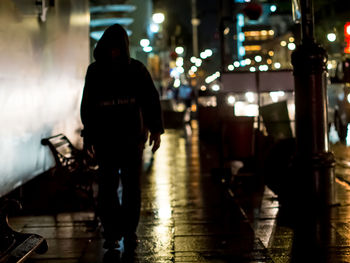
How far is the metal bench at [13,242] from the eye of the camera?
4.04 m

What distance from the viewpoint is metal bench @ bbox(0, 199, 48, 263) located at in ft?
13.3

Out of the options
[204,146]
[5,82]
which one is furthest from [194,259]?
[204,146]

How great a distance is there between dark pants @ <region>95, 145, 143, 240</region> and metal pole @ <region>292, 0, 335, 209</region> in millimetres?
2564

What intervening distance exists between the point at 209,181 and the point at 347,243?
14.9ft

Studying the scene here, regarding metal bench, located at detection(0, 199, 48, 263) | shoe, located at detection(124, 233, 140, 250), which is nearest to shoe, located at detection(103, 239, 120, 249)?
shoe, located at detection(124, 233, 140, 250)

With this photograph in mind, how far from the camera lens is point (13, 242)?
4.32 metres

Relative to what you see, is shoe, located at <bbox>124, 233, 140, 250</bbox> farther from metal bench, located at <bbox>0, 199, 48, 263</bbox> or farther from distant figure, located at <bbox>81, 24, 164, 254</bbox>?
metal bench, located at <bbox>0, 199, 48, 263</bbox>

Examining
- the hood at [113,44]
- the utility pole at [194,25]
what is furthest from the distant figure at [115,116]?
the utility pole at [194,25]

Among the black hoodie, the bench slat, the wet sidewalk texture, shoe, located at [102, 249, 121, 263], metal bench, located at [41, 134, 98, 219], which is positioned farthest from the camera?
metal bench, located at [41, 134, 98, 219]

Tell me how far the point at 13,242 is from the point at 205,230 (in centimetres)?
240

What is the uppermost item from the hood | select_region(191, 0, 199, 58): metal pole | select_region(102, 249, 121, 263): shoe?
select_region(191, 0, 199, 58): metal pole

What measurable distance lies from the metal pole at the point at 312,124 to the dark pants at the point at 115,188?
2564 mm

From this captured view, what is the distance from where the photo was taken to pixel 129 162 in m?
5.31

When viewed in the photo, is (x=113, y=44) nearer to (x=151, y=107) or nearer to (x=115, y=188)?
(x=151, y=107)
